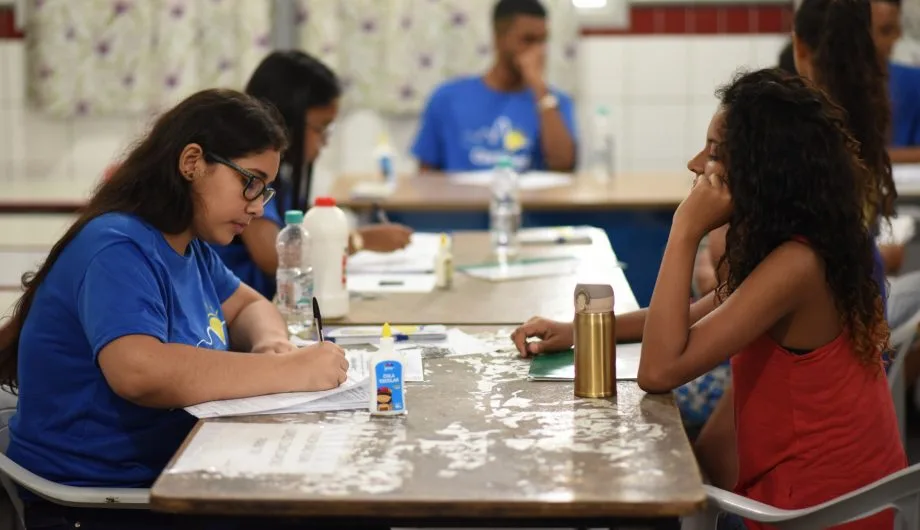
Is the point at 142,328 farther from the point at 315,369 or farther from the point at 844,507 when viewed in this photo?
the point at 844,507

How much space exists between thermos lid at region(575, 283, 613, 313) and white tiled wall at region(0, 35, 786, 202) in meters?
3.79

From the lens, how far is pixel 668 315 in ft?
5.96

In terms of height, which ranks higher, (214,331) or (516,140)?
(516,140)

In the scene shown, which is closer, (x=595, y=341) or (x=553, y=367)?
(x=595, y=341)

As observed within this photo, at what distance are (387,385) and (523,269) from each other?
1.33 meters

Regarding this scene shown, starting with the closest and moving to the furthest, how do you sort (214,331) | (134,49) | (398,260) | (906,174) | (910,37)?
(214,331)
(398,260)
(906,174)
(910,37)
(134,49)

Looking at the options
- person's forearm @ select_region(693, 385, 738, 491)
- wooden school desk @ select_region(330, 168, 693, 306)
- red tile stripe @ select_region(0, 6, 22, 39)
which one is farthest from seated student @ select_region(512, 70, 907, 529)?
red tile stripe @ select_region(0, 6, 22, 39)

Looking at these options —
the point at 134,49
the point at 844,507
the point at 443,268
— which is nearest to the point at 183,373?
the point at 844,507

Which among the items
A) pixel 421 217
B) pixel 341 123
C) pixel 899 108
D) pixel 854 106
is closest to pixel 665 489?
pixel 854 106

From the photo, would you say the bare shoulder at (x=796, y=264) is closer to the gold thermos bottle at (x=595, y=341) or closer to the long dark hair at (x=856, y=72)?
the gold thermos bottle at (x=595, y=341)

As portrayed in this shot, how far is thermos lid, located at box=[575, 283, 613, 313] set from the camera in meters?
1.76

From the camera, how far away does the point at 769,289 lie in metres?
1.79

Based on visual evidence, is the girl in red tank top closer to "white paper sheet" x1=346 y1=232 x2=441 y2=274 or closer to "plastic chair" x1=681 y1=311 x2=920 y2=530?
"plastic chair" x1=681 y1=311 x2=920 y2=530

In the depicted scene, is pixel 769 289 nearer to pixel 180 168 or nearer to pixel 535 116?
pixel 180 168
